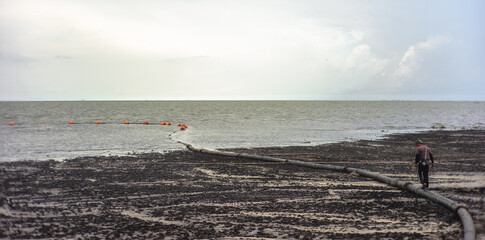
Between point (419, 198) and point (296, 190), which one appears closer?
point (419, 198)

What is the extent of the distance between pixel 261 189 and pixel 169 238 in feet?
19.4

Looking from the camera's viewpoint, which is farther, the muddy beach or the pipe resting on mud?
the muddy beach

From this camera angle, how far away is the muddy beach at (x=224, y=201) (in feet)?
32.4

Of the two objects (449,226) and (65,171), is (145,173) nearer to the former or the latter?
(65,171)

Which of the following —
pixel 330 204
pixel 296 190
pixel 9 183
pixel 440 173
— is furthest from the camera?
pixel 440 173

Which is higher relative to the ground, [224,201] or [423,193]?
[423,193]

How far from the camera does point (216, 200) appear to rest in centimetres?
1302

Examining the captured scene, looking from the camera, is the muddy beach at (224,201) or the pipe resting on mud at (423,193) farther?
the muddy beach at (224,201)

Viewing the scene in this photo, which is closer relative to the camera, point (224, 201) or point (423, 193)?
point (224, 201)

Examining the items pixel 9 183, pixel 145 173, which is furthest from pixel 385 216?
pixel 9 183

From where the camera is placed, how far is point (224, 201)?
12.9m

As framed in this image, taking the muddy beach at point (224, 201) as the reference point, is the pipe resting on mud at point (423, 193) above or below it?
above

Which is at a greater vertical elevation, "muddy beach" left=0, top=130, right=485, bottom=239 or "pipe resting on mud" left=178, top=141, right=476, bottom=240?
"pipe resting on mud" left=178, top=141, right=476, bottom=240

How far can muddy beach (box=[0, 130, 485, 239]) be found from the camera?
32.4 ft
